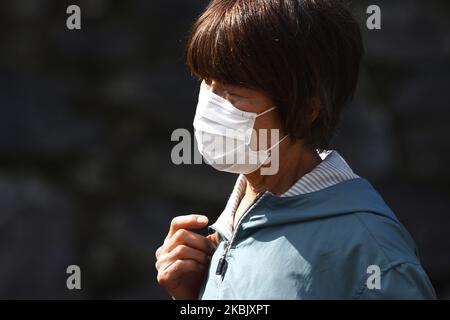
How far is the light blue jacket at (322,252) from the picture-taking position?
1474mm

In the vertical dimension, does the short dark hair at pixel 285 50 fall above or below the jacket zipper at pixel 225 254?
above

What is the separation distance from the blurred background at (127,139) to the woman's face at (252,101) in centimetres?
153

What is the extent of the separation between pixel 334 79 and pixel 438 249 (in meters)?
1.67

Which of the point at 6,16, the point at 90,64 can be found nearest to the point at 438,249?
the point at 90,64

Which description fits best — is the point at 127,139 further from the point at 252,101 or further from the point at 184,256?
the point at 252,101

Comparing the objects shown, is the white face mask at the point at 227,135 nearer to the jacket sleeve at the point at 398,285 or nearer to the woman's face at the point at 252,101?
the woman's face at the point at 252,101

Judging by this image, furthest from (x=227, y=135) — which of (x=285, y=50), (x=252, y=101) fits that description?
(x=285, y=50)

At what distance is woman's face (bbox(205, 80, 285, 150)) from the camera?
5.32ft

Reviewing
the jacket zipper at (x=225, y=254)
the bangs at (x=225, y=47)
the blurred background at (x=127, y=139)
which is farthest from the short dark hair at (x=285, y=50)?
the blurred background at (x=127, y=139)

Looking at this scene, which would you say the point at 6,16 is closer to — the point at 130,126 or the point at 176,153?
the point at 130,126

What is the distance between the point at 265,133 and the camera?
1.65m

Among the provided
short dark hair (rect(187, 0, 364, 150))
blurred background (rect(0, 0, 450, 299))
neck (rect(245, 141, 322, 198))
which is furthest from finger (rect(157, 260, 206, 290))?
blurred background (rect(0, 0, 450, 299))

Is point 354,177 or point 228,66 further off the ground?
point 228,66

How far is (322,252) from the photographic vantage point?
4.94 feet
